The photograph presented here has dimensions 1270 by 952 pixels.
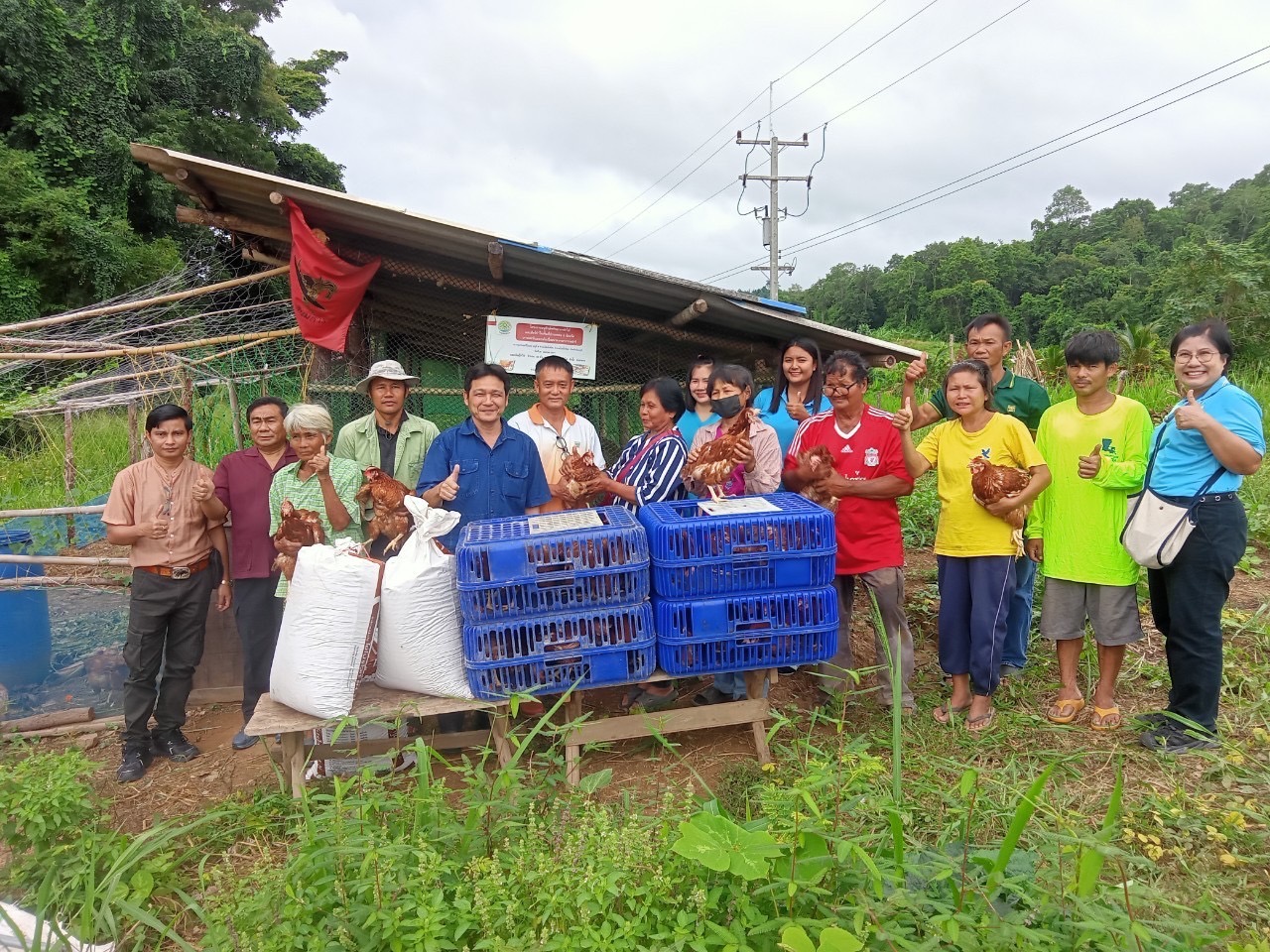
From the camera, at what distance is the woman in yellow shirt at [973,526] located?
3432 mm

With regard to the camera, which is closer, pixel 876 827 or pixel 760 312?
pixel 876 827

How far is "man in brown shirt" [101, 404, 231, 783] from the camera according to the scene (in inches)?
141

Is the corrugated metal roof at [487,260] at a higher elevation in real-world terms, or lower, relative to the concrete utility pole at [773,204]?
lower

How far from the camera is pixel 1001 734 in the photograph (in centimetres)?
354

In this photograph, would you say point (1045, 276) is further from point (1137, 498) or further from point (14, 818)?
point (14, 818)

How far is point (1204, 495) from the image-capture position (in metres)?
3.08

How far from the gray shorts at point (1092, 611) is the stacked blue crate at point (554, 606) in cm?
219

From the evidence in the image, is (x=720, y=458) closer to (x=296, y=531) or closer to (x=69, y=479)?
(x=296, y=531)

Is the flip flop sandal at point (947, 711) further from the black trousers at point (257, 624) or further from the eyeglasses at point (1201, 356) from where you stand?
the black trousers at point (257, 624)

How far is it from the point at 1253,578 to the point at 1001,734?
4044 mm

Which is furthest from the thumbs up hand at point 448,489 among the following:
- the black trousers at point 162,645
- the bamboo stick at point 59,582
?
the bamboo stick at point 59,582

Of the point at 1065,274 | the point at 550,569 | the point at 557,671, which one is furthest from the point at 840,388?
the point at 1065,274

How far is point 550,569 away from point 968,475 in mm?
2198

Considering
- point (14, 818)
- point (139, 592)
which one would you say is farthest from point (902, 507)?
point (14, 818)
